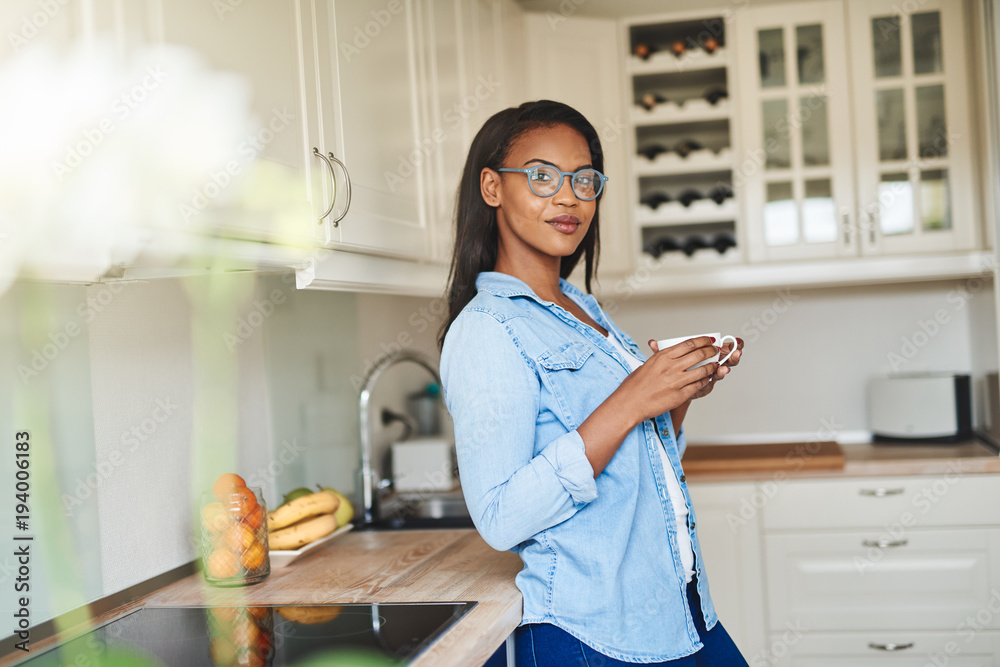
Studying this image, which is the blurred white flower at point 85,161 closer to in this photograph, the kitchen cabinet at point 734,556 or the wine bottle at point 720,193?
the kitchen cabinet at point 734,556

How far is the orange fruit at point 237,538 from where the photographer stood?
144 centimetres

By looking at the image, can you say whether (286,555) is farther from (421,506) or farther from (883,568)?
(883,568)

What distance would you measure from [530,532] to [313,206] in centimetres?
56

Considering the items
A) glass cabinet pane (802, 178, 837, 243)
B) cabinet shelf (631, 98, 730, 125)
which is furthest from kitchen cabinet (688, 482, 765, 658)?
cabinet shelf (631, 98, 730, 125)

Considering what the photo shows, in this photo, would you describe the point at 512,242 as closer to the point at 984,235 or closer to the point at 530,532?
the point at 530,532

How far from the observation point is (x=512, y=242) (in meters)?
1.36

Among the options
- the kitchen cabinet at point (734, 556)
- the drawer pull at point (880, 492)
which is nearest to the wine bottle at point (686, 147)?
the kitchen cabinet at point (734, 556)

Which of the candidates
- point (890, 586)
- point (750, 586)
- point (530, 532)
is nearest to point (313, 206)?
point (530, 532)

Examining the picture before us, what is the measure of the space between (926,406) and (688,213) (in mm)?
932

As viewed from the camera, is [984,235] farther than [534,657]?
Yes

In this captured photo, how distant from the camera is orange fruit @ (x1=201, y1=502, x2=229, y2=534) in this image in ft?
4.72

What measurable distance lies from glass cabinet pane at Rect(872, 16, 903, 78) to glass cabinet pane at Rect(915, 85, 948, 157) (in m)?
0.10

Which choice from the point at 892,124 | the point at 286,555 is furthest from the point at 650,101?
the point at 286,555

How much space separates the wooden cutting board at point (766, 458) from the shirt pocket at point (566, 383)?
1.25 meters
